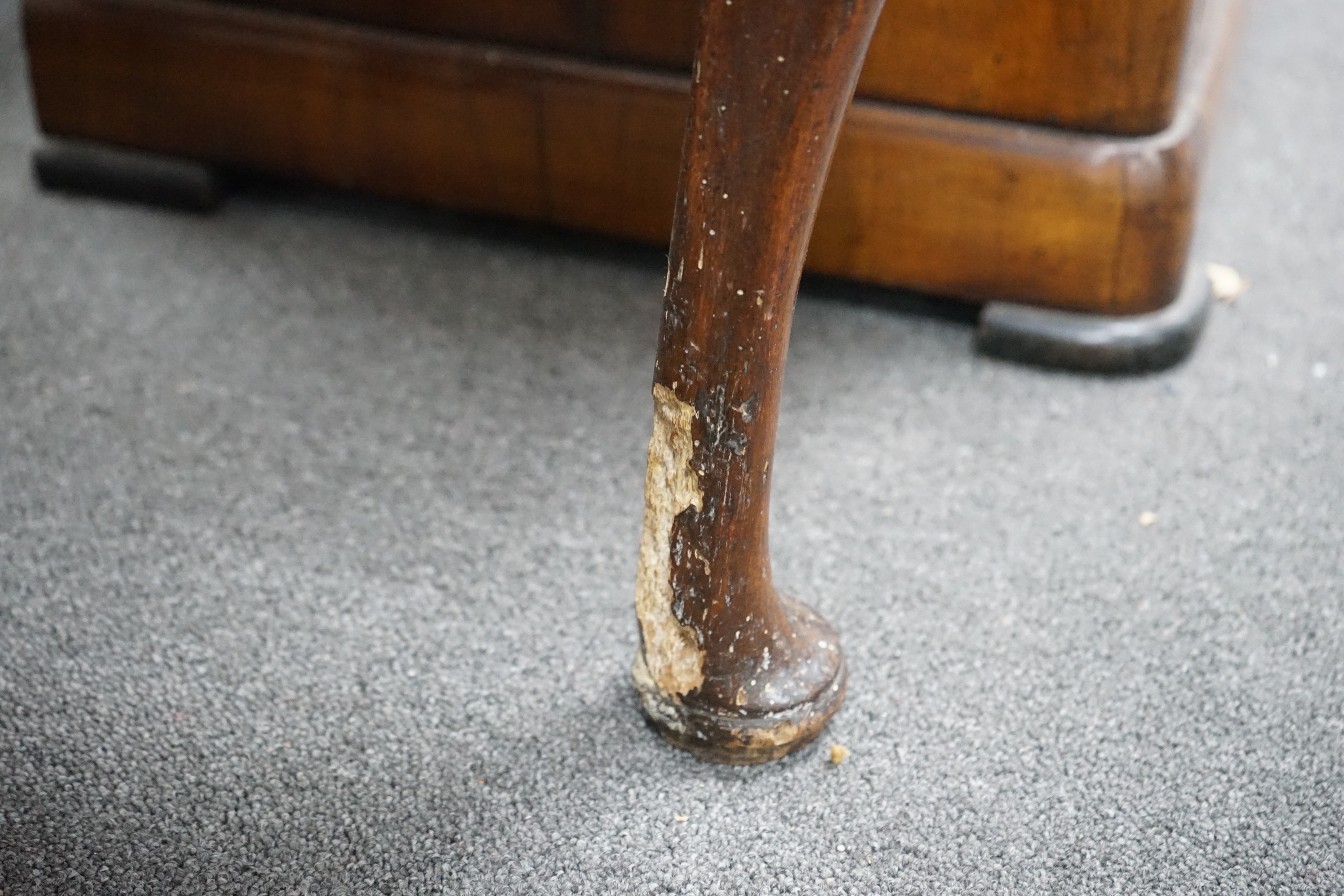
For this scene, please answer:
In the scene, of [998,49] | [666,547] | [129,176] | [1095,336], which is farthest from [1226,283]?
[129,176]

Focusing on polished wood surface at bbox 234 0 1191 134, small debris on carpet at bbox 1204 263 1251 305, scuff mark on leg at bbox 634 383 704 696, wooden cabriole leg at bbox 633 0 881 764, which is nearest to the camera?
wooden cabriole leg at bbox 633 0 881 764

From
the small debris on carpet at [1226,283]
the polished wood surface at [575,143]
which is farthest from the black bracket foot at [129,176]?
the small debris on carpet at [1226,283]

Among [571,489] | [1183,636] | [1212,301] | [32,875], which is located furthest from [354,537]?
[1212,301]

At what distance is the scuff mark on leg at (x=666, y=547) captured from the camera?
0.67 metres

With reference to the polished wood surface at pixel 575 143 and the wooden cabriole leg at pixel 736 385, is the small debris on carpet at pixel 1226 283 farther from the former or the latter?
the wooden cabriole leg at pixel 736 385

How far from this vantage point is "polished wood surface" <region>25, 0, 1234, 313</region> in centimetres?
102

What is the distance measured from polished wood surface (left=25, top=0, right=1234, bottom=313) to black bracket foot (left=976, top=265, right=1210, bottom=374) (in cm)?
1

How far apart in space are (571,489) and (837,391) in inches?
9.8

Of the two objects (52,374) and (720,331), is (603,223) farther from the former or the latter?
(720,331)

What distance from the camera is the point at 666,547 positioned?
705 millimetres

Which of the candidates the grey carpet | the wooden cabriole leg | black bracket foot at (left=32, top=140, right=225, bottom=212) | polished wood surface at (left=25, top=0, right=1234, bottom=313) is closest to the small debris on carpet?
the grey carpet

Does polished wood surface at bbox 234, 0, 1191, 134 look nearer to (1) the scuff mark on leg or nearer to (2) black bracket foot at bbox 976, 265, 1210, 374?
(2) black bracket foot at bbox 976, 265, 1210, 374

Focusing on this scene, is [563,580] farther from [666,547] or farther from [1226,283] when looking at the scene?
[1226,283]

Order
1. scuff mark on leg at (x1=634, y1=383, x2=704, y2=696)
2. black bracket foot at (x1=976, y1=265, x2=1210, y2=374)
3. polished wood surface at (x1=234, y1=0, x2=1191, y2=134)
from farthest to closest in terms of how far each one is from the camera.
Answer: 1. black bracket foot at (x1=976, y1=265, x2=1210, y2=374)
2. polished wood surface at (x1=234, y1=0, x2=1191, y2=134)
3. scuff mark on leg at (x1=634, y1=383, x2=704, y2=696)
